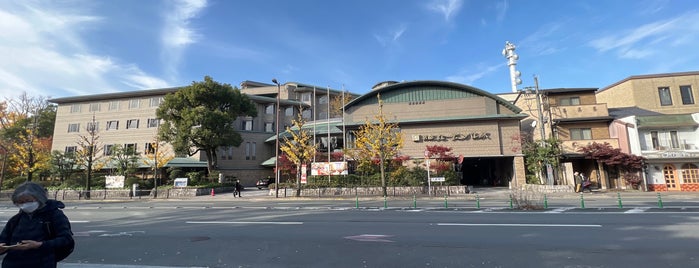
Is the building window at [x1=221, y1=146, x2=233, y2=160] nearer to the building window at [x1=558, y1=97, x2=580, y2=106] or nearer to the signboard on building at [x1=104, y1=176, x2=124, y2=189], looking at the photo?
the signboard on building at [x1=104, y1=176, x2=124, y2=189]

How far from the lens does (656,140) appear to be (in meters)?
26.7

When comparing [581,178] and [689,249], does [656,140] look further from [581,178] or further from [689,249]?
[689,249]

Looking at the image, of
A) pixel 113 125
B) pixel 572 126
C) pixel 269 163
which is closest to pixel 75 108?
pixel 113 125

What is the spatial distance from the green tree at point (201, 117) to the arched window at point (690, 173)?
42827mm

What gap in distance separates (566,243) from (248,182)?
40.6 m

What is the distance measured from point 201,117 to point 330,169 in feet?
53.6

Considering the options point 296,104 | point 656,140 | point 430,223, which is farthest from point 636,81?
point 296,104

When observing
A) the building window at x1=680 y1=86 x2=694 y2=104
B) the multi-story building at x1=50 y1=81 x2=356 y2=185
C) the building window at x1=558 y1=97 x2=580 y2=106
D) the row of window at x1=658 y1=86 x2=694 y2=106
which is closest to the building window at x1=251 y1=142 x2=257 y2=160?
the multi-story building at x1=50 y1=81 x2=356 y2=185

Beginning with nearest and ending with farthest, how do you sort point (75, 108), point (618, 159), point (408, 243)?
point (408, 243), point (618, 159), point (75, 108)

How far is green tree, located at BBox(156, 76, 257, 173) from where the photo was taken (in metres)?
33.2

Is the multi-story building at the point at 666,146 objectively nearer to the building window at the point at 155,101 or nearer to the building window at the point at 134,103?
the building window at the point at 155,101

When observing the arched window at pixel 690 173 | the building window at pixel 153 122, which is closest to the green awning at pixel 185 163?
the building window at pixel 153 122

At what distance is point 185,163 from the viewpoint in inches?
1458

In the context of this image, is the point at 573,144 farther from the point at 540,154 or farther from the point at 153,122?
the point at 153,122
